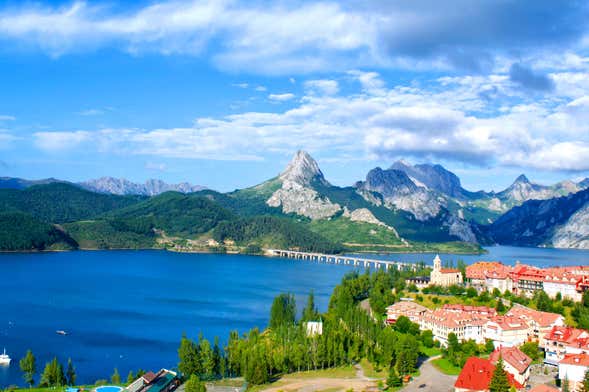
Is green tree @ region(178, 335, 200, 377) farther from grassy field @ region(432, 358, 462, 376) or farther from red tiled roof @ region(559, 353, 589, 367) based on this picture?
red tiled roof @ region(559, 353, 589, 367)

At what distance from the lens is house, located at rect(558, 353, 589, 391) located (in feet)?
161

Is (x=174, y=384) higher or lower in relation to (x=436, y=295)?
lower

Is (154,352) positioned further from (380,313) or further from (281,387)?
(380,313)

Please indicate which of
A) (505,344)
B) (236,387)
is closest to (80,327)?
(236,387)

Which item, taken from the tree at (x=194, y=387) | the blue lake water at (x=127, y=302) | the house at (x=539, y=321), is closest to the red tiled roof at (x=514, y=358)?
the house at (x=539, y=321)

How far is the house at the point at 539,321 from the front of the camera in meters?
64.0

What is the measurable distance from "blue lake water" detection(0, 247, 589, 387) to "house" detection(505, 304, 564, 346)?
32.0 m

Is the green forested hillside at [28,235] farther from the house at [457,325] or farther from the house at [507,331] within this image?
the house at [507,331]

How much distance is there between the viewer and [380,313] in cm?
7781

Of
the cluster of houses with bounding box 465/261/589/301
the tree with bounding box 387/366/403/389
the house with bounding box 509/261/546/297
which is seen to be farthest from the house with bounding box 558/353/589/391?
the house with bounding box 509/261/546/297

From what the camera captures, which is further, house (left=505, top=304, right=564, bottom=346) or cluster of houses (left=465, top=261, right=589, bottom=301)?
cluster of houses (left=465, top=261, right=589, bottom=301)

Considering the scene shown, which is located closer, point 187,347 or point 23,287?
point 187,347

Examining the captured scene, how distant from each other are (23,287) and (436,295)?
70443 mm

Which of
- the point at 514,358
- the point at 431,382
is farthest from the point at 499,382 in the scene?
the point at 431,382
